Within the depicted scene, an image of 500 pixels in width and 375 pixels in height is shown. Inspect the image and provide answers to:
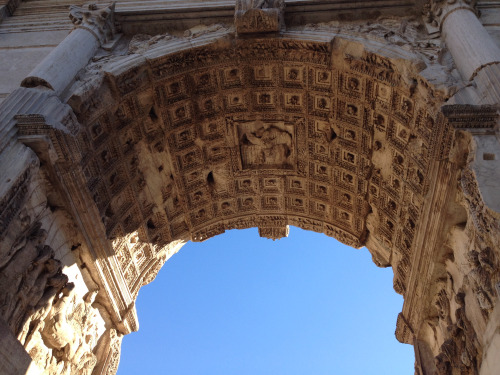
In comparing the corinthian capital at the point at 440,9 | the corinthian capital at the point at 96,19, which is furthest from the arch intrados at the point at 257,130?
the corinthian capital at the point at 440,9

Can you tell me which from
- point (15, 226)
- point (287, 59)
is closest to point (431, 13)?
point (287, 59)

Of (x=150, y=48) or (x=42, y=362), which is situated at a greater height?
(x=150, y=48)

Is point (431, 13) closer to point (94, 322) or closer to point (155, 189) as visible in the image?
point (155, 189)

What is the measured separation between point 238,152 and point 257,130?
638 millimetres

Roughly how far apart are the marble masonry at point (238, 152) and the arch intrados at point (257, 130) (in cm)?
4

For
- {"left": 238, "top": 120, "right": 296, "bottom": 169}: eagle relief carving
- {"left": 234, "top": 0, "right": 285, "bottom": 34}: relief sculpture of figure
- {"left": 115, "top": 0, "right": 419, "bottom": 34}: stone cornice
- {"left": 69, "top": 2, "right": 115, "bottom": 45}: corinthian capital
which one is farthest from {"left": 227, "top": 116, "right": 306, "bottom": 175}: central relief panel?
{"left": 69, "top": 2, "right": 115, "bottom": 45}: corinthian capital

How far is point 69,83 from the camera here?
327 inches

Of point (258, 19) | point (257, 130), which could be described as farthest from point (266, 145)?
point (258, 19)

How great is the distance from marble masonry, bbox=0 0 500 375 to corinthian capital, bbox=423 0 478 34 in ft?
0.12

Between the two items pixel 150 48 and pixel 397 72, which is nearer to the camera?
pixel 397 72

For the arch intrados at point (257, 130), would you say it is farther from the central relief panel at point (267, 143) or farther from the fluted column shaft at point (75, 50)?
the fluted column shaft at point (75, 50)

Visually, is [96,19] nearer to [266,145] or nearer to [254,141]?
[254,141]

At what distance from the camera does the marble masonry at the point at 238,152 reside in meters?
6.88

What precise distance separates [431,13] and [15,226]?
7.87 m
